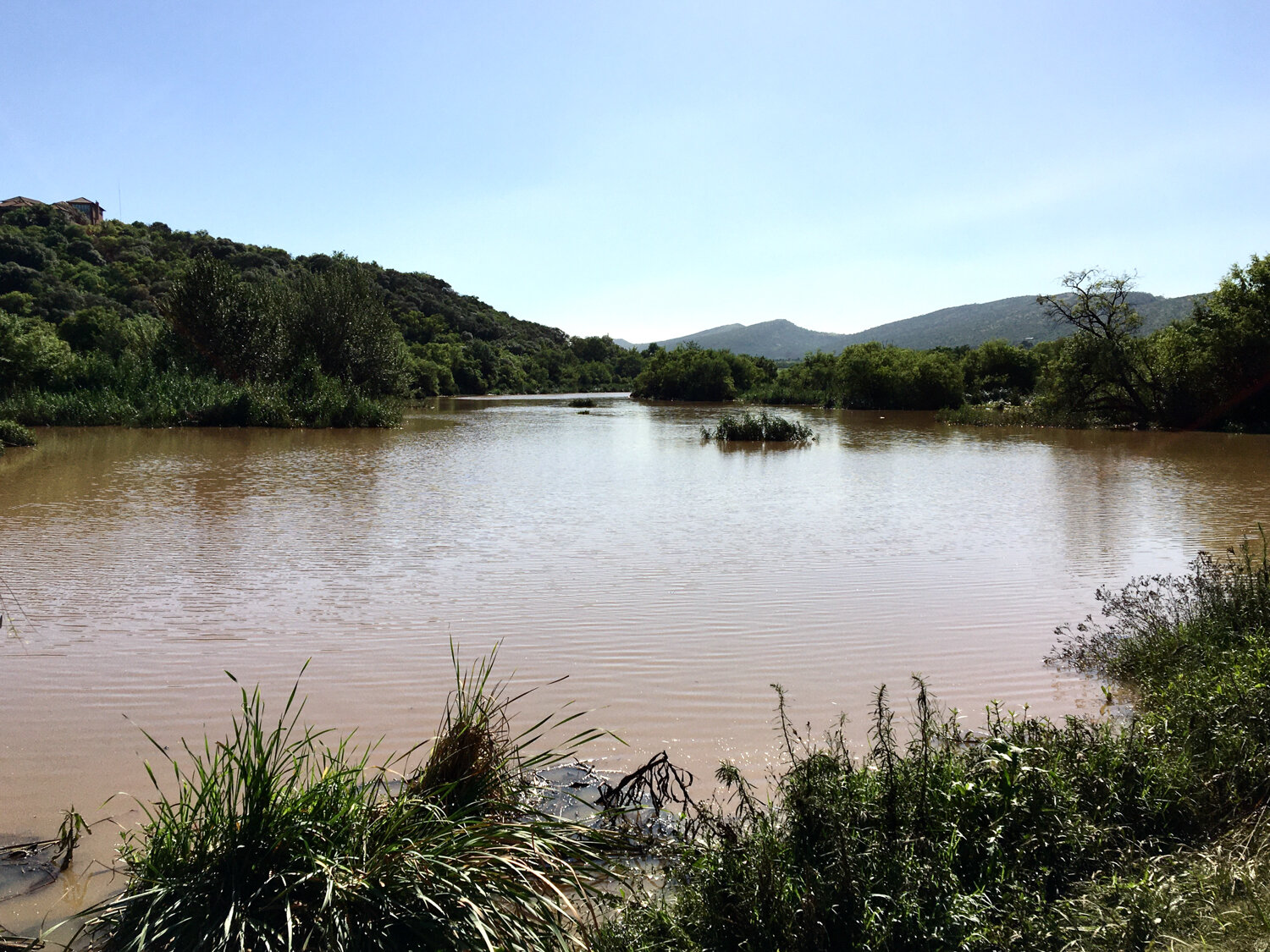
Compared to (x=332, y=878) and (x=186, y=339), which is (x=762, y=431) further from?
(x=332, y=878)

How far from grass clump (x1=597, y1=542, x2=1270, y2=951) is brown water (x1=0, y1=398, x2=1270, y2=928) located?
124cm

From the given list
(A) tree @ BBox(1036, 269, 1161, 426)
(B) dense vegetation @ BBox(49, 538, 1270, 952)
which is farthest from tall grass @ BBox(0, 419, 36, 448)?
(A) tree @ BBox(1036, 269, 1161, 426)

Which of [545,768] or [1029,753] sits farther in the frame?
[545,768]

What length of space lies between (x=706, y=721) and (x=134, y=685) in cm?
378

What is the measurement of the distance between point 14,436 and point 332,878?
85.2 feet

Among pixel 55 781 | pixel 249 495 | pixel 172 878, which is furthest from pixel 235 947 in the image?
pixel 249 495

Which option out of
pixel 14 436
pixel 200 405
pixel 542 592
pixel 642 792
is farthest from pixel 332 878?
pixel 200 405

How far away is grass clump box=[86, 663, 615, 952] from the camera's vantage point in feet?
7.61

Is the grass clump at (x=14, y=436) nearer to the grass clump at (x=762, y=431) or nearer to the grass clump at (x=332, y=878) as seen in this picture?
the grass clump at (x=762, y=431)

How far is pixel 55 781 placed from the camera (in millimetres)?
3984

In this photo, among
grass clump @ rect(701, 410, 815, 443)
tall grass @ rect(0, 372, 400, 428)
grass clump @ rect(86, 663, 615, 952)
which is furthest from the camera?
tall grass @ rect(0, 372, 400, 428)

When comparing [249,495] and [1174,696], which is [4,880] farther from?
[249,495]

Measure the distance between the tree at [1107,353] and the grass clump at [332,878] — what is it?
3481cm

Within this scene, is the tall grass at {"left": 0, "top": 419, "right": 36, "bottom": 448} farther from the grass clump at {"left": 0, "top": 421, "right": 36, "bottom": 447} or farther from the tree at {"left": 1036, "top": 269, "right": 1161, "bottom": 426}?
the tree at {"left": 1036, "top": 269, "right": 1161, "bottom": 426}
